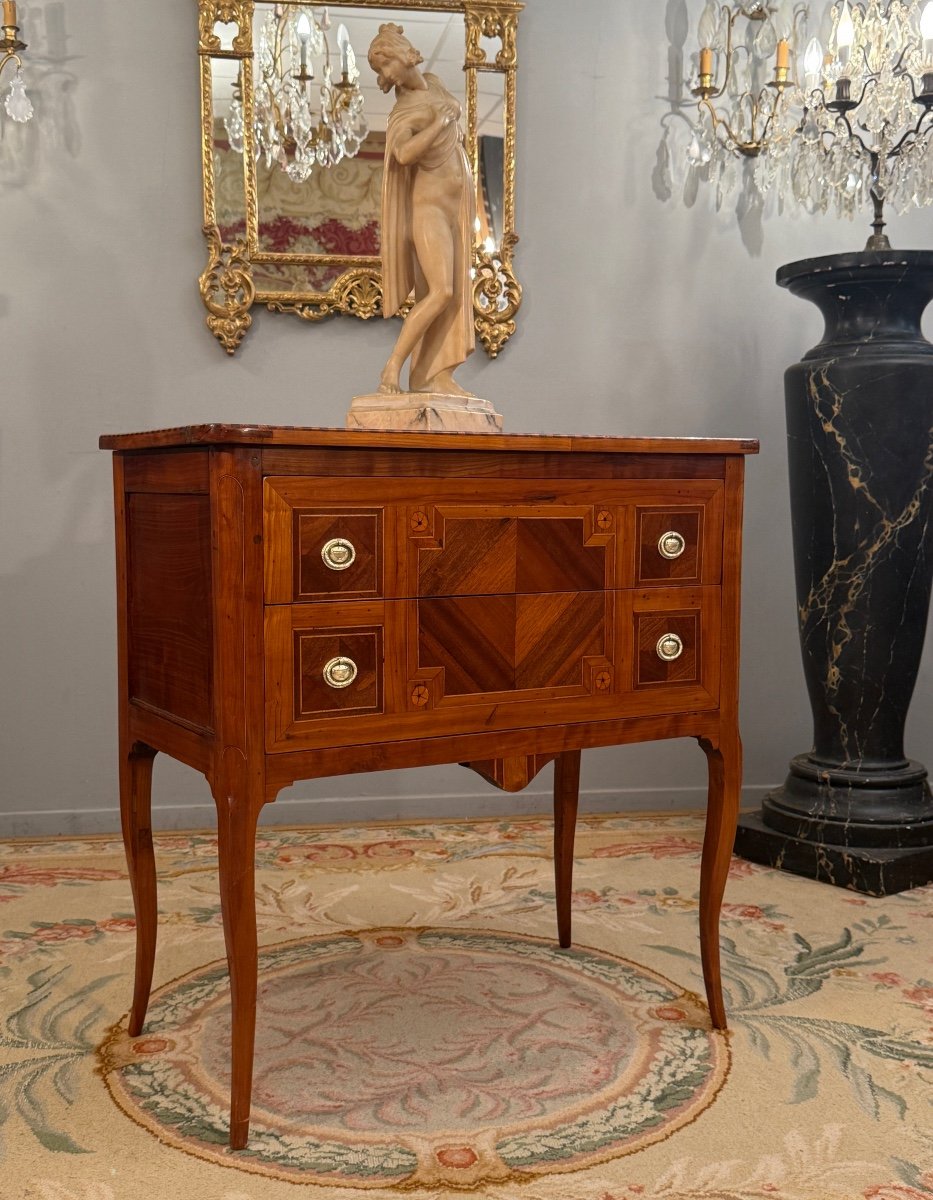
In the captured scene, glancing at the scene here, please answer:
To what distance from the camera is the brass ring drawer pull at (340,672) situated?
197cm

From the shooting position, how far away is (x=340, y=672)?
1.98 m

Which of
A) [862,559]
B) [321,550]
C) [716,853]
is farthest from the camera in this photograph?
[862,559]

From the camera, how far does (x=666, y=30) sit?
12.7 ft

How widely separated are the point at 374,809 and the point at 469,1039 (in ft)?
5.20

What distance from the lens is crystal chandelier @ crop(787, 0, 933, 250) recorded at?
3225 millimetres

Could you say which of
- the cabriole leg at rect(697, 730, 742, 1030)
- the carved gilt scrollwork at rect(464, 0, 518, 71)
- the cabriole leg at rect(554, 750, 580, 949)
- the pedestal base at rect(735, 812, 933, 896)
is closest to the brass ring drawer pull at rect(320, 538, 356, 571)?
the cabriole leg at rect(697, 730, 742, 1030)

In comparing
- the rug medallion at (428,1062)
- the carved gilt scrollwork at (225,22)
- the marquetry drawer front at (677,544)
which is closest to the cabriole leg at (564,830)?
the rug medallion at (428,1062)

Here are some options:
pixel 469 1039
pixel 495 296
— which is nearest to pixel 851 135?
pixel 495 296

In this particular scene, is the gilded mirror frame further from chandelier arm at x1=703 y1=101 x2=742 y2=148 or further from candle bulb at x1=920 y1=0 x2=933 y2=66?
candle bulb at x1=920 y1=0 x2=933 y2=66

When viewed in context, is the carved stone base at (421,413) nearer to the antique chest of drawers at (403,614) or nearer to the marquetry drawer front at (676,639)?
the antique chest of drawers at (403,614)

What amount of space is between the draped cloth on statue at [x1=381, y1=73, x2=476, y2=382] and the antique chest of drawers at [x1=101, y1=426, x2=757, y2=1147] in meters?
0.40

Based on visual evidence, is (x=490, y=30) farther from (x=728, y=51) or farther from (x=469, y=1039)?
(x=469, y=1039)

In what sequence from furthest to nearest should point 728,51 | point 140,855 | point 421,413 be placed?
point 728,51, point 140,855, point 421,413

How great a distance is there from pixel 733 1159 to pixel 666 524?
43.2 inches
